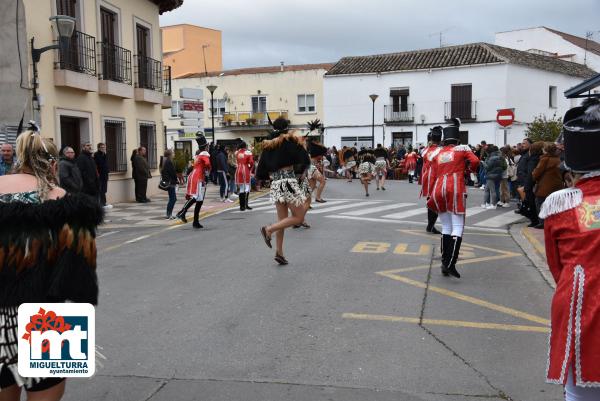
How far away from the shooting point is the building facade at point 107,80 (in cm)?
1578

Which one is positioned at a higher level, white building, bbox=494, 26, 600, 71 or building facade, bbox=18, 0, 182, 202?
white building, bbox=494, 26, 600, 71

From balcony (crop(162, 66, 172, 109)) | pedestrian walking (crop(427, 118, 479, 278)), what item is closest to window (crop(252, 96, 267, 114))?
balcony (crop(162, 66, 172, 109))

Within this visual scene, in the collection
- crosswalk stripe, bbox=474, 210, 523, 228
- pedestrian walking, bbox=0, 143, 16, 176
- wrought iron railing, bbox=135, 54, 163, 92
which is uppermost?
wrought iron railing, bbox=135, 54, 163, 92

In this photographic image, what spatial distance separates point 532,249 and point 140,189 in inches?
Result: 492

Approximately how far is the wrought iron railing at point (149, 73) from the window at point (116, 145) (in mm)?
1721

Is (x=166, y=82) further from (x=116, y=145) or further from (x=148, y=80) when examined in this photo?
(x=116, y=145)

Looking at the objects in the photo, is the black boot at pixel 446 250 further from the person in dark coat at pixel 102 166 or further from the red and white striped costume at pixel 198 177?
the person in dark coat at pixel 102 166

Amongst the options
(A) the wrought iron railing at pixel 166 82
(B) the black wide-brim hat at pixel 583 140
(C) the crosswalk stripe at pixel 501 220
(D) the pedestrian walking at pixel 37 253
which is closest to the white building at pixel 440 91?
(A) the wrought iron railing at pixel 166 82

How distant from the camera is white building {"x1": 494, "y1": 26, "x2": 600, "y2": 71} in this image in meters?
48.2

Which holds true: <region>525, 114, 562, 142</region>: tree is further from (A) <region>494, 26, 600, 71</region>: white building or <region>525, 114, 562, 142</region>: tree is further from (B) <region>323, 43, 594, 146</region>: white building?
(A) <region>494, 26, 600, 71</region>: white building

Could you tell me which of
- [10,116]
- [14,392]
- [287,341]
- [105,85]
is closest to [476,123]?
[105,85]

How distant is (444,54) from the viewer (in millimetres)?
41000

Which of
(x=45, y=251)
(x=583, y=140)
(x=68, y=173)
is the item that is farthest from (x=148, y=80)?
(x=583, y=140)

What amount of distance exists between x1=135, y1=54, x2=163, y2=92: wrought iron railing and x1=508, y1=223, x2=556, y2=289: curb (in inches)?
509
